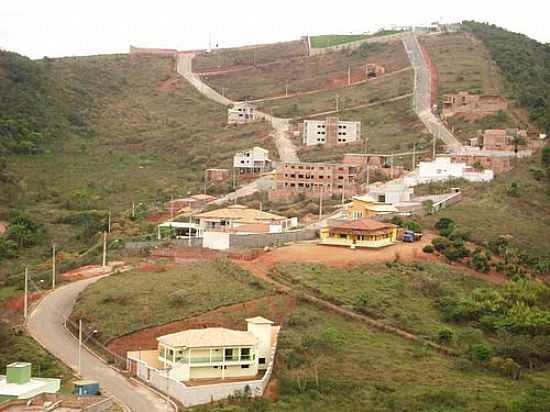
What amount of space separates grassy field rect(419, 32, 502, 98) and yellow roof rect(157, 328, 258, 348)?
4823cm

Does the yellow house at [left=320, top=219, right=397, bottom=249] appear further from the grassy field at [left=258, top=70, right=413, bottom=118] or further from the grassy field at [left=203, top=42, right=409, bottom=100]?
the grassy field at [left=203, top=42, right=409, bottom=100]

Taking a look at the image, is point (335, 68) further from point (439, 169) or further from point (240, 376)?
point (240, 376)

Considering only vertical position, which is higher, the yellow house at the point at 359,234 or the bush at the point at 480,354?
the yellow house at the point at 359,234

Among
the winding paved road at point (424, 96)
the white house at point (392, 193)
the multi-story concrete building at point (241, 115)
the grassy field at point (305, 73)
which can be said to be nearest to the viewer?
the white house at point (392, 193)

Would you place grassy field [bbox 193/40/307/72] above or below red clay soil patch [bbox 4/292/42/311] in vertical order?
above

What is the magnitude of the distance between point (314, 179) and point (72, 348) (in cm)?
2633

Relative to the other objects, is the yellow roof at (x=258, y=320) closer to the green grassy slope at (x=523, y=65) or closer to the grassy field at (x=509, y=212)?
the grassy field at (x=509, y=212)

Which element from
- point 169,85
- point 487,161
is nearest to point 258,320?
point 487,161

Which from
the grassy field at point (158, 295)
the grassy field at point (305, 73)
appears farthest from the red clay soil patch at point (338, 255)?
the grassy field at point (305, 73)

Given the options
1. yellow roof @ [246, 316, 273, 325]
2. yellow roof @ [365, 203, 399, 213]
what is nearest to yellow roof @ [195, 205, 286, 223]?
yellow roof @ [365, 203, 399, 213]

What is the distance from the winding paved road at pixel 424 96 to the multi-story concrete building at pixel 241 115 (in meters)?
12.1

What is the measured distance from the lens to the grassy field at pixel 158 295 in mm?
33844

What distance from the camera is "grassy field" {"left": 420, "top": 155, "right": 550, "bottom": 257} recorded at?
45312 mm

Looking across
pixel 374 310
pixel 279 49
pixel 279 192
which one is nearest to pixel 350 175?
pixel 279 192
